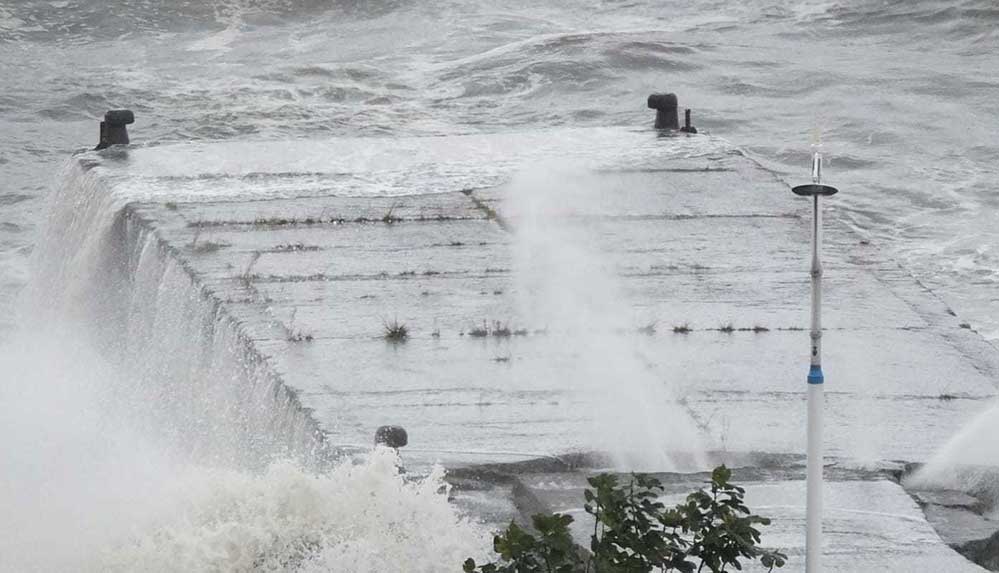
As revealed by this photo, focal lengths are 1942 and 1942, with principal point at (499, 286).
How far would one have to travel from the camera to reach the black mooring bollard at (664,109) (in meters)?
17.6

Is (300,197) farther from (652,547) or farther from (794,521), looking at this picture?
(652,547)

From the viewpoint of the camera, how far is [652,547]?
6.75 meters

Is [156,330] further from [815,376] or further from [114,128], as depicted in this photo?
[815,376]

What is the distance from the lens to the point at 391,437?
29.3ft

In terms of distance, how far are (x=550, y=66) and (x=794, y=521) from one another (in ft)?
63.7

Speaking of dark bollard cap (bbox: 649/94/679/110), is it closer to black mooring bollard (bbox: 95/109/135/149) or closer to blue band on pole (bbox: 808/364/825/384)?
black mooring bollard (bbox: 95/109/135/149)

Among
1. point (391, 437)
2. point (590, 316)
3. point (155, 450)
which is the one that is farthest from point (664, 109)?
point (391, 437)

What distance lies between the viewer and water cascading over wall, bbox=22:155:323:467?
10.8m

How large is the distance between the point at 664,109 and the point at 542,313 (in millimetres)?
5968

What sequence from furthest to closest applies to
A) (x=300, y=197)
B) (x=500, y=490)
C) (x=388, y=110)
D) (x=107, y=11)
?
1. (x=107, y=11)
2. (x=388, y=110)
3. (x=300, y=197)
4. (x=500, y=490)

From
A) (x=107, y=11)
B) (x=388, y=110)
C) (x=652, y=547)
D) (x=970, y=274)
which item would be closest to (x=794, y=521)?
(x=652, y=547)

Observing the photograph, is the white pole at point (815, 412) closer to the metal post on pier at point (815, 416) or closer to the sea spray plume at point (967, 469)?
the metal post on pier at point (815, 416)

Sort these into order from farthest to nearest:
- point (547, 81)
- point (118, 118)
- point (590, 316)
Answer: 1. point (547, 81)
2. point (118, 118)
3. point (590, 316)

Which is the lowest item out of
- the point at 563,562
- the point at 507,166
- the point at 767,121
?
the point at 767,121
